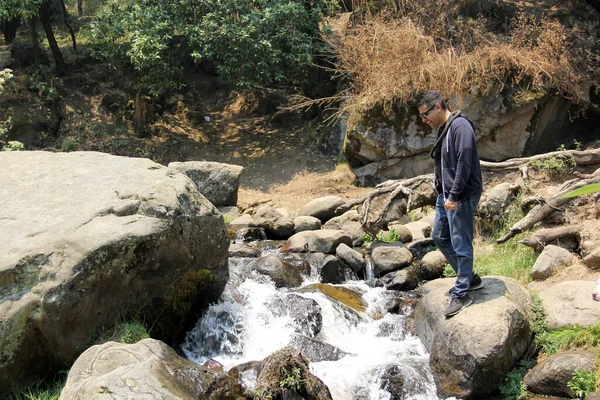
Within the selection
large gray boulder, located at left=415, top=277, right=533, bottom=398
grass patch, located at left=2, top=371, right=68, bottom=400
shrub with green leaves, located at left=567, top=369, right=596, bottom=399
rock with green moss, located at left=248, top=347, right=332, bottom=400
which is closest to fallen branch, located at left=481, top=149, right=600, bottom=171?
large gray boulder, located at left=415, top=277, right=533, bottom=398

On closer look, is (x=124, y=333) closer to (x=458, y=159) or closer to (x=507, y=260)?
(x=458, y=159)

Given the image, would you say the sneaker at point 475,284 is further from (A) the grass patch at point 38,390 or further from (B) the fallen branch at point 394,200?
(A) the grass patch at point 38,390

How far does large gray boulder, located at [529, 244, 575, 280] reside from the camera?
22.1ft

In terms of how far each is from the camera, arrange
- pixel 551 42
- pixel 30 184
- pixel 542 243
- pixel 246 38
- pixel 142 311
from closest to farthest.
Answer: pixel 142 311, pixel 30 184, pixel 542 243, pixel 551 42, pixel 246 38

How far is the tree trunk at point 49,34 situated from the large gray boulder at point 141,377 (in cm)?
1534

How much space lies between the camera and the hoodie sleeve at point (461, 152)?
16.5ft

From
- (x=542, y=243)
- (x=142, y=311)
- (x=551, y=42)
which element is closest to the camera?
(x=142, y=311)

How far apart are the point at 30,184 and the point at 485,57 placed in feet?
29.6

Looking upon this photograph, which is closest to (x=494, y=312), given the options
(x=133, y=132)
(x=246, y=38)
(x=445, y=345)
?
(x=445, y=345)

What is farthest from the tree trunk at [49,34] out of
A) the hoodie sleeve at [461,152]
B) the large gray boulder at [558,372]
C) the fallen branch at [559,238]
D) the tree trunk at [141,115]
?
the large gray boulder at [558,372]

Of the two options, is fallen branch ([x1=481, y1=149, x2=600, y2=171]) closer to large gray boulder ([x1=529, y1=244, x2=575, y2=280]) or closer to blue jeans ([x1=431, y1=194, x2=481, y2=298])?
large gray boulder ([x1=529, y1=244, x2=575, y2=280])

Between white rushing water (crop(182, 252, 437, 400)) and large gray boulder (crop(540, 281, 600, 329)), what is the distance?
137 cm

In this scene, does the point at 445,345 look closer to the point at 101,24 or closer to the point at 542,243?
the point at 542,243

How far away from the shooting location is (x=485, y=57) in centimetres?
1156
